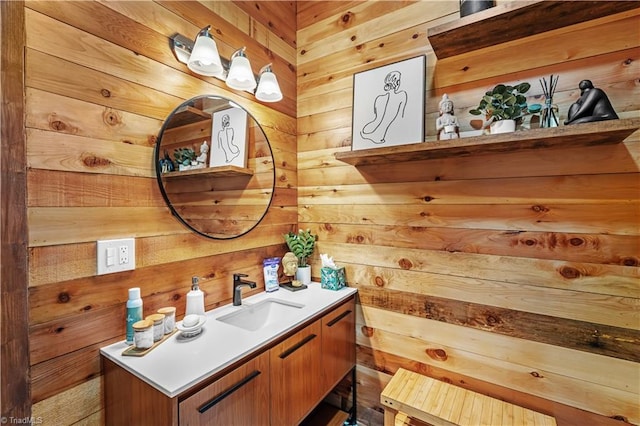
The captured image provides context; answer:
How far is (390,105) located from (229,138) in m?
0.94

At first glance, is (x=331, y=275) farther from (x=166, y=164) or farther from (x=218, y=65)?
(x=218, y=65)

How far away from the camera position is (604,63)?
1.22 m

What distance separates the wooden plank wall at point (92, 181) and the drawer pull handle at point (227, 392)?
0.50 metres

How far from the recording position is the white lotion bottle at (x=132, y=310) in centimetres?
113

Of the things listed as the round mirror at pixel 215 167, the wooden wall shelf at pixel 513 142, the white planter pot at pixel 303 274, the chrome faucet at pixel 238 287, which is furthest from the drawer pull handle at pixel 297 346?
the wooden wall shelf at pixel 513 142

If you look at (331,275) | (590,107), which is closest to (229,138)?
(331,275)

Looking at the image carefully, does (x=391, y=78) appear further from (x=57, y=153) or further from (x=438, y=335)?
(x=57, y=153)

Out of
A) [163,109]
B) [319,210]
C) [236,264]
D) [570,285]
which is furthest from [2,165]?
[570,285]

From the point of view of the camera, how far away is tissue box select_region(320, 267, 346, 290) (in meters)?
1.83

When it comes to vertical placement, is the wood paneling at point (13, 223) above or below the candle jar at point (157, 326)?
above

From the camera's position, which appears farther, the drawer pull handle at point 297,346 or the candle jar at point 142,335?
the drawer pull handle at point 297,346

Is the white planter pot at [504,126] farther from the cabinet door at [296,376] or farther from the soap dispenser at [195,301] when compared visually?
the soap dispenser at [195,301]

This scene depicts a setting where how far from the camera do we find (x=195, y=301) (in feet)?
4.36

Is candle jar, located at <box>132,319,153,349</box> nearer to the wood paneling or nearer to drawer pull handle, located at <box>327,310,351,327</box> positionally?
the wood paneling
